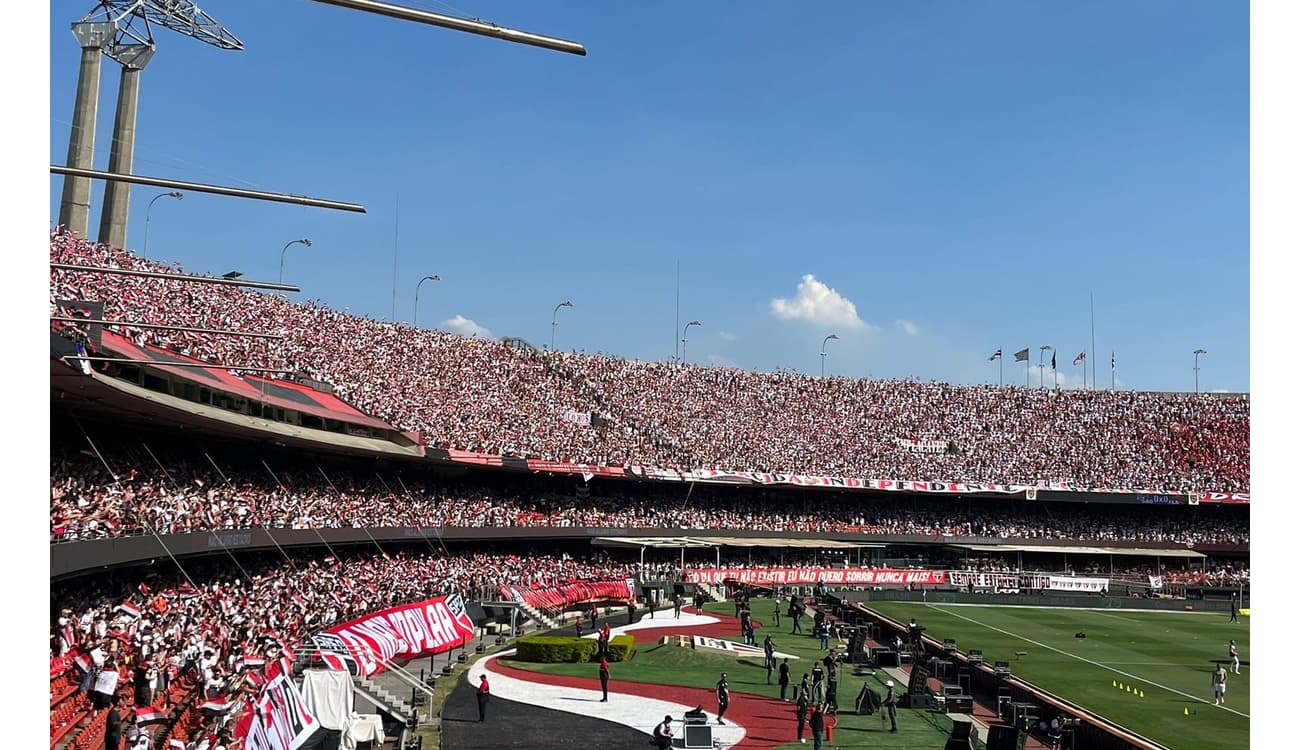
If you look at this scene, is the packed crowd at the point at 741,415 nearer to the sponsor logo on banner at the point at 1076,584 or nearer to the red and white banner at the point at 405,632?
the sponsor logo on banner at the point at 1076,584

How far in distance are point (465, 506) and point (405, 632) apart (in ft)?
78.8

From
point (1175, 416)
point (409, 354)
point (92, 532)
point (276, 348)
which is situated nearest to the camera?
point (92, 532)

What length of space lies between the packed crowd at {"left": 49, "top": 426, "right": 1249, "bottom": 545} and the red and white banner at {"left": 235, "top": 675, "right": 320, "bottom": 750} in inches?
305

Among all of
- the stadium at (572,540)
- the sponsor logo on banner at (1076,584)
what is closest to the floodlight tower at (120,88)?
the stadium at (572,540)

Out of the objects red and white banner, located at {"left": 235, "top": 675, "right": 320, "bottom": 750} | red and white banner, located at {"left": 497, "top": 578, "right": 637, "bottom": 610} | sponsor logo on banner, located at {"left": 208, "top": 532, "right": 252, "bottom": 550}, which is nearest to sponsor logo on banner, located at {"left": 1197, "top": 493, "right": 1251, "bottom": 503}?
red and white banner, located at {"left": 497, "top": 578, "right": 637, "bottom": 610}

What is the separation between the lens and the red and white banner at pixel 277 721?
19.7 metres

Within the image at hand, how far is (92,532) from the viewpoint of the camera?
27.7 meters

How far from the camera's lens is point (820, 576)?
238ft

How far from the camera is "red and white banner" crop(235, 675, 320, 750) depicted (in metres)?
19.7

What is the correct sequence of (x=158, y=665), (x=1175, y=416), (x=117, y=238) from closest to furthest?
(x=158, y=665) → (x=117, y=238) → (x=1175, y=416)

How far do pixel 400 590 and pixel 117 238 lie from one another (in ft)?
91.8

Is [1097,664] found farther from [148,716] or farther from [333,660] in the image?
[148,716]
